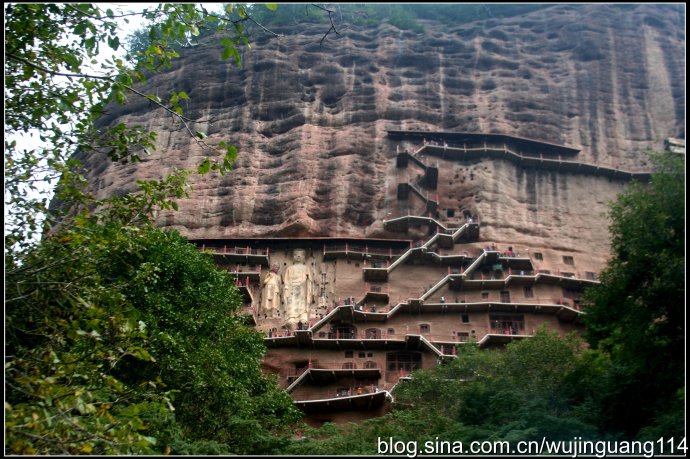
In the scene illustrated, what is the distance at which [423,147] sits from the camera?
47.0 m

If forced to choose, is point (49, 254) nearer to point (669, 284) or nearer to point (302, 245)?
point (669, 284)

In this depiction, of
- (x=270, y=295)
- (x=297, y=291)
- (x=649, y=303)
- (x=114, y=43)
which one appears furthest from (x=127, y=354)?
(x=297, y=291)

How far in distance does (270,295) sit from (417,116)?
59.3 feet

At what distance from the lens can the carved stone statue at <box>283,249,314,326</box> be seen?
3828 centimetres

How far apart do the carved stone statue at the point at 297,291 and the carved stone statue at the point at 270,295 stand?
1.37 ft

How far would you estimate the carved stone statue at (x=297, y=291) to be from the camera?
38.3m

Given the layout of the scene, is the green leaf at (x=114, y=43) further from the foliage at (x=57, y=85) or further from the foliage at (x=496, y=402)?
the foliage at (x=496, y=402)

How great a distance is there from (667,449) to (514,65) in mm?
41270

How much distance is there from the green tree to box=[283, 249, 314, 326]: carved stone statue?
19.5 m

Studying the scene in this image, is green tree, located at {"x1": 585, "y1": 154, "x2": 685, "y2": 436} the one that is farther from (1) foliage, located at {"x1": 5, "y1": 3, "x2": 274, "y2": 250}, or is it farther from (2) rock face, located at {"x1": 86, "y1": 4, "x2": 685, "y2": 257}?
(2) rock face, located at {"x1": 86, "y1": 4, "x2": 685, "y2": 257}

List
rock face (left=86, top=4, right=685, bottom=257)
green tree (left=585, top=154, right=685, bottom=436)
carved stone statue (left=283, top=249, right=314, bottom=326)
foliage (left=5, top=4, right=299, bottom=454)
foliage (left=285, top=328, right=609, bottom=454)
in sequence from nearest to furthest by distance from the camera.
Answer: foliage (left=5, top=4, right=299, bottom=454), green tree (left=585, top=154, right=685, bottom=436), foliage (left=285, top=328, right=609, bottom=454), carved stone statue (left=283, top=249, right=314, bottom=326), rock face (left=86, top=4, right=685, bottom=257)

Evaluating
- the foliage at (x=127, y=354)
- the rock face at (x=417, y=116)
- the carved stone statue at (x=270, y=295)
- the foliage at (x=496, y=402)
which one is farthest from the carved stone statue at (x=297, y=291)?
the foliage at (x=496, y=402)

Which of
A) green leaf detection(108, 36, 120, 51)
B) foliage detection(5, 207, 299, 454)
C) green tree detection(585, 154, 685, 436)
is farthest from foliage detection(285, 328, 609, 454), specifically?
green leaf detection(108, 36, 120, 51)

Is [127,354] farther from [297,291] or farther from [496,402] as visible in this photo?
[297,291]
